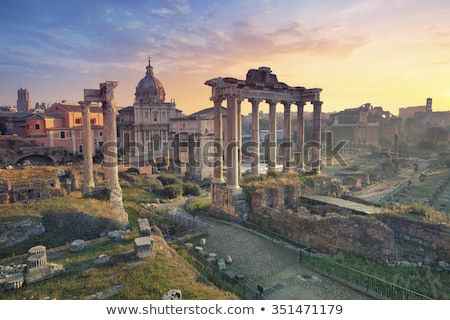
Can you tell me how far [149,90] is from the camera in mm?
51156

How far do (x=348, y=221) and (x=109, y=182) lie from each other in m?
12.2

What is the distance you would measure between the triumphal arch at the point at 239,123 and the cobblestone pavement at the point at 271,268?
2322 mm

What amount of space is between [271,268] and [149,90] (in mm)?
45683

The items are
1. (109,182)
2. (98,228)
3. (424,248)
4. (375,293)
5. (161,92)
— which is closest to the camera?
(375,293)

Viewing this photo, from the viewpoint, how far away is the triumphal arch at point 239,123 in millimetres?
15641

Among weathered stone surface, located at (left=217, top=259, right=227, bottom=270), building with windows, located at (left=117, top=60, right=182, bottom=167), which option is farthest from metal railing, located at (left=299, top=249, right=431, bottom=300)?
building with windows, located at (left=117, top=60, right=182, bottom=167)

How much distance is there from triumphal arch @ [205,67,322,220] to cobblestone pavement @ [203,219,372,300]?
2.32 m

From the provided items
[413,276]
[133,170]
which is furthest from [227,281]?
[133,170]

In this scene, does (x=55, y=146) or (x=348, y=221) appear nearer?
(x=348, y=221)

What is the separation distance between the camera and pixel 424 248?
10.9 m

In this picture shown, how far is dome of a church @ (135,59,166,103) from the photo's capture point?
51.2 metres
